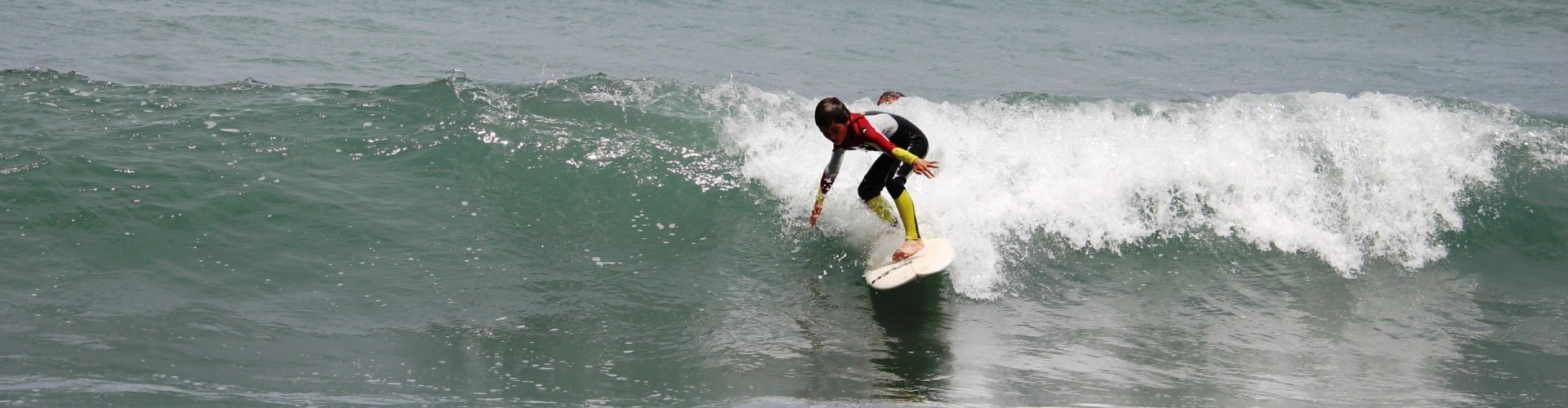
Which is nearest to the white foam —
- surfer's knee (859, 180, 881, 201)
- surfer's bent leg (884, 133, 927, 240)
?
surfer's bent leg (884, 133, 927, 240)

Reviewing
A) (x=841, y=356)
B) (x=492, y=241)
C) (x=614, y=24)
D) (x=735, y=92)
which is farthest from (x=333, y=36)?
(x=841, y=356)

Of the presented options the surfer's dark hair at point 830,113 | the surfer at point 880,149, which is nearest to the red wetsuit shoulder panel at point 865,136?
Answer: the surfer at point 880,149

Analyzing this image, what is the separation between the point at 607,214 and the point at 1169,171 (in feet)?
14.1

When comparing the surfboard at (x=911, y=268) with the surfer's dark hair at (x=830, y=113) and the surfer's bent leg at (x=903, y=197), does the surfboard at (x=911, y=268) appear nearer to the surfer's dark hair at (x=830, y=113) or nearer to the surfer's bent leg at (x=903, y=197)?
the surfer's bent leg at (x=903, y=197)

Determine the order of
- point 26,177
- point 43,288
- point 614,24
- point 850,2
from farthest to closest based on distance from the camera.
Result: point 850,2
point 614,24
point 26,177
point 43,288

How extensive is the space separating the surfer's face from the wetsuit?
5cm

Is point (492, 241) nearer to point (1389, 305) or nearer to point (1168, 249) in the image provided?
point (1168, 249)

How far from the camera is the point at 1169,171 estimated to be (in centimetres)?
813

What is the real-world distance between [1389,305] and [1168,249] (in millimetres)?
1376

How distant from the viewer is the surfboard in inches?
227

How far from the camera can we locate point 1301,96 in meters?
9.41

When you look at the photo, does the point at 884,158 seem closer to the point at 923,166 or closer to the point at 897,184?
the point at 897,184

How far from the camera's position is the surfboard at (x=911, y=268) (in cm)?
577

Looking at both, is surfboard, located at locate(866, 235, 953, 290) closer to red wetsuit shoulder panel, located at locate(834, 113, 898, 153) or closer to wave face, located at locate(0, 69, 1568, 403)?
wave face, located at locate(0, 69, 1568, 403)
